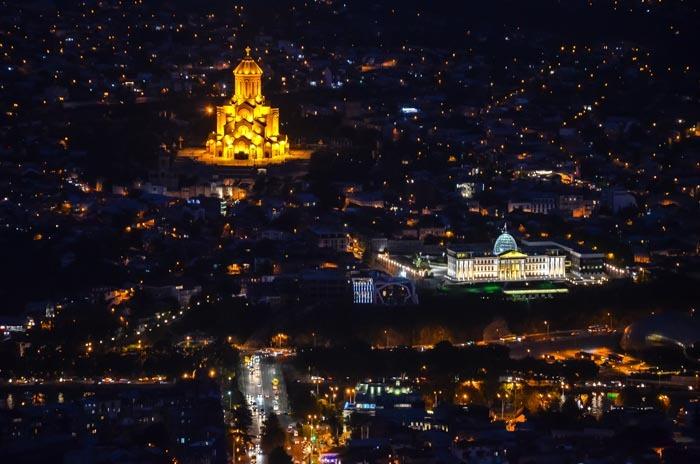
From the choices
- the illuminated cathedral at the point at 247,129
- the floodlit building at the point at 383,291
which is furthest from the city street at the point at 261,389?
the illuminated cathedral at the point at 247,129

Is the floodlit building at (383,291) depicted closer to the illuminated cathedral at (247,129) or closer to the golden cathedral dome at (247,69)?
the illuminated cathedral at (247,129)

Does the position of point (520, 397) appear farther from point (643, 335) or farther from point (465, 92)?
point (465, 92)

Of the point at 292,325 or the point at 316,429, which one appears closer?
the point at 316,429

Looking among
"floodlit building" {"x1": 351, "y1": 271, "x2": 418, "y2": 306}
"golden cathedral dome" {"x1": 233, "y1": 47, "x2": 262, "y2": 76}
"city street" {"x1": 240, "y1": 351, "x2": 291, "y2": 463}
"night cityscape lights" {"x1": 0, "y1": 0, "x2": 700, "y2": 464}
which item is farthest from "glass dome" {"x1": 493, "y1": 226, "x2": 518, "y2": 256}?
"golden cathedral dome" {"x1": 233, "y1": 47, "x2": 262, "y2": 76}

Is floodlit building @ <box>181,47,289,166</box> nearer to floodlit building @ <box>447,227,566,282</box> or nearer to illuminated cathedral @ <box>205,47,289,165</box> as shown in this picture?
illuminated cathedral @ <box>205,47,289,165</box>

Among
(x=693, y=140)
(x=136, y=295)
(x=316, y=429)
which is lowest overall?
(x=316, y=429)

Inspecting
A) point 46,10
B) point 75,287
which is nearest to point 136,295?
point 75,287
